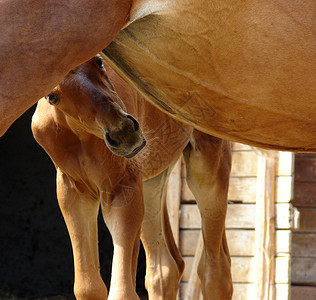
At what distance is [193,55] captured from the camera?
1493 mm

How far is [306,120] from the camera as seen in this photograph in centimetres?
165

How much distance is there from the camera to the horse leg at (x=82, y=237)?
2444 millimetres

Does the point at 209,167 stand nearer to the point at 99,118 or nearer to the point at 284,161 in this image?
the point at 284,161

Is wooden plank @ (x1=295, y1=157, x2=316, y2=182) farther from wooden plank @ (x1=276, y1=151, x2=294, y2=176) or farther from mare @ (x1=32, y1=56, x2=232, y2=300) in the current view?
mare @ (x1=32, y1=56, x2=232, y2=300)

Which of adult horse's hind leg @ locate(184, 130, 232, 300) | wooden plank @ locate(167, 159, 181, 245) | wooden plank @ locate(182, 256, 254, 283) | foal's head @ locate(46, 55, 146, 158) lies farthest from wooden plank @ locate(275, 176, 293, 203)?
foal's head @ locate(46, 55, 146, 158)

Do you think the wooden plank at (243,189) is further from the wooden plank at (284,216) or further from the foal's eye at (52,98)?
the foal's eye at (52,98)

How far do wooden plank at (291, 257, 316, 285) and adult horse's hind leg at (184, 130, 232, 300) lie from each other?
1.64 m

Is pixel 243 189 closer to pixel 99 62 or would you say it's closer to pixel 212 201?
pixel 212 201

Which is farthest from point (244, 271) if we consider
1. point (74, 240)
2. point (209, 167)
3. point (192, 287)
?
point (74, 240)

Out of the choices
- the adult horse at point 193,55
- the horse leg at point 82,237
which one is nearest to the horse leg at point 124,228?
the horse leg at point 82,237

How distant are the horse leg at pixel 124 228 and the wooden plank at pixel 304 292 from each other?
2606mm

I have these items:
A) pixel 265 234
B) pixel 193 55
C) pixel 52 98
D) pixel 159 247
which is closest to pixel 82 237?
pixel 52 98

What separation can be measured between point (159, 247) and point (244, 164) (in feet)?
4.50

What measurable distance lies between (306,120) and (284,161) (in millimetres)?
2706
